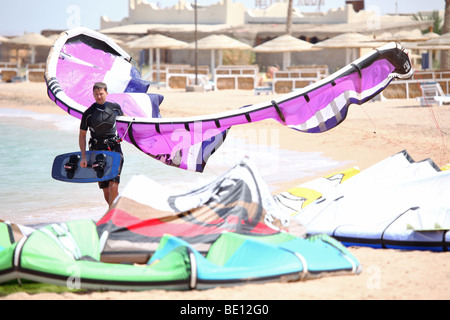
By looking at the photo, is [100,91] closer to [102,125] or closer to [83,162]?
[102,125]

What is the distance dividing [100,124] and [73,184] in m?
4.06

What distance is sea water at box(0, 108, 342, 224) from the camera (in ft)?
28.9

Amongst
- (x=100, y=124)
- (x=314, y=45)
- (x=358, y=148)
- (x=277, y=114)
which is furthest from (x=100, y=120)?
(x=314, y=45)

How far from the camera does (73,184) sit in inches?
411

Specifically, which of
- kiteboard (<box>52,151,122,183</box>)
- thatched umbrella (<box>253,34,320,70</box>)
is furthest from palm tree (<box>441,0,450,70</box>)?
kiteboard (<box>52,151,122,183</box>)

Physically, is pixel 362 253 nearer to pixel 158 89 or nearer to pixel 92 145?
pixel 92 145

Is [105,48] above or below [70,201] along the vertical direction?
above

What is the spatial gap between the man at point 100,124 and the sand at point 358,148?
243 cm

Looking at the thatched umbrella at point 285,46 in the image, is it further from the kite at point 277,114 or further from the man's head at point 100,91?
the man's head at point 100,91

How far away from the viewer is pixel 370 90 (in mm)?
7156

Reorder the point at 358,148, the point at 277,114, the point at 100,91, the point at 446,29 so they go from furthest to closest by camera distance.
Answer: the point at 446,29 < the point at 358,148 < the point at 277,114 < the point at 100,91

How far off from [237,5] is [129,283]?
40.3 meters

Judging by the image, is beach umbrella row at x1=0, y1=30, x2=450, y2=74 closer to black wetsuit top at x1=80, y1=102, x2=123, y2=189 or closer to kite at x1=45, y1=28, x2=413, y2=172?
kite at x1=45, y1=28, x2=413, y2=172

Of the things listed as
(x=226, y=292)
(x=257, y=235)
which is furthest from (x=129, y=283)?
(x=257, y=235)
